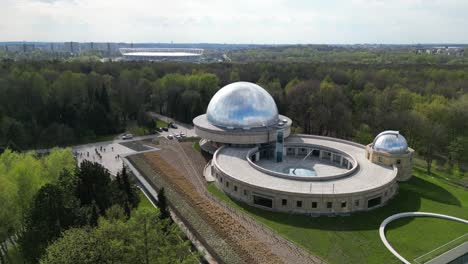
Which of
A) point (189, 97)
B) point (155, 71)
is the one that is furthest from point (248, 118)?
point (155, 71)

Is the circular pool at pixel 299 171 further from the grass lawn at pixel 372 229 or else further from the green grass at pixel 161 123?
the green grass at pixel 161 123

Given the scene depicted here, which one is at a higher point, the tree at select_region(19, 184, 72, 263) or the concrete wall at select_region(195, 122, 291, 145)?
the concrete wall at select_region(195, 122, 291, 145)

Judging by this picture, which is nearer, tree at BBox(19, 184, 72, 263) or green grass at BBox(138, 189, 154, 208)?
tree at BBox(19, 184, 72, 263)

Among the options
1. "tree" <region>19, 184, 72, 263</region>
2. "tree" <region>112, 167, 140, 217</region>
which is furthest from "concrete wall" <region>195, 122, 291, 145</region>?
"tree" <region>19, 184, 72, 263</region>

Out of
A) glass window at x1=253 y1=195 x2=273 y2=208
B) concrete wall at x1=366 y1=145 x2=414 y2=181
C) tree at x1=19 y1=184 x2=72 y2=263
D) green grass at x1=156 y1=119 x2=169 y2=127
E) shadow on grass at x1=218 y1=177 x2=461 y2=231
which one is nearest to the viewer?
tree at x1=19 y1=184 x2=72 y2=263

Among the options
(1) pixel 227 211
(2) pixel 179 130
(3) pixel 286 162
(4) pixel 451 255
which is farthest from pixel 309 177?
(2) pixel 179 130

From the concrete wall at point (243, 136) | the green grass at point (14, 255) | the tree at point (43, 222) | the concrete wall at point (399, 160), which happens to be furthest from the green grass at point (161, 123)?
the tree at point (43, 222)

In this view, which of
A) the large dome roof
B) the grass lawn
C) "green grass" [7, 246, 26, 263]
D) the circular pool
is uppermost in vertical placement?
the large dome roof

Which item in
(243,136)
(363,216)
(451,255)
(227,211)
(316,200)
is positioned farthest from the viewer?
(243,136)

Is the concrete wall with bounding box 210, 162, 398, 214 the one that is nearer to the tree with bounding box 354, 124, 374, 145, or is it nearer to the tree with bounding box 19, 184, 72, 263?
the tree with bounding box 19, 184, 72, 263

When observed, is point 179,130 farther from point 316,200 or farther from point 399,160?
point 399,160
